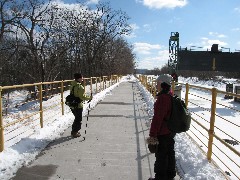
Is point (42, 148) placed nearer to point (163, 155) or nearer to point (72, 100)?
point (72, 100)

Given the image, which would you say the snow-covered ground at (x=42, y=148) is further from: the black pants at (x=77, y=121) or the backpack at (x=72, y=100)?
the backpack at (x=72, y=100)

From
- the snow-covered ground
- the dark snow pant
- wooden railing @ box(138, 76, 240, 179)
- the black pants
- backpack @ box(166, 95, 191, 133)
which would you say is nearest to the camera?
backpack @ box(166, 95, 191, 133)

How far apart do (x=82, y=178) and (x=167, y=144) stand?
1508 millimetres

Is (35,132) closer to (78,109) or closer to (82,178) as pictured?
(78,109)

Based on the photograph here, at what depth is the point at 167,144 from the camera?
4328mm

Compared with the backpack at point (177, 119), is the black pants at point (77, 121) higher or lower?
lower

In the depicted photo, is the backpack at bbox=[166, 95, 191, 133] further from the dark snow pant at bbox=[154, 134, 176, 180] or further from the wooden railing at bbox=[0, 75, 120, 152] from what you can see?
the wooden railing at bbox=[0, 75, 120, 152]

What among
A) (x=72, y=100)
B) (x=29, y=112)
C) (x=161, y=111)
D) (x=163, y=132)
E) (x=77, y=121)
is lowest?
(x=29, y=112)

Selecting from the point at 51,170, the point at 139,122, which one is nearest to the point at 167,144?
the point at 51,170

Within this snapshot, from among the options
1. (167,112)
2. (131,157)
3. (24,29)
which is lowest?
(131,157)

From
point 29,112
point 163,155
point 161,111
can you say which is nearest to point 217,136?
point 163,155

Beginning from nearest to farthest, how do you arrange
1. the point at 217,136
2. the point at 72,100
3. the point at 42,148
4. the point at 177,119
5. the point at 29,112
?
1. the point at 177,119
2. the point at 217,136
3. the point at 42,148
4. the point at 72,100
5. the point at 29,112

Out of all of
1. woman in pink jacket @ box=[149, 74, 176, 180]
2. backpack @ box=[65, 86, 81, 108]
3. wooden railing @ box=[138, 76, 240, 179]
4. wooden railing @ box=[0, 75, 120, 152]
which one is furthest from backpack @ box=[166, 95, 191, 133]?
backpack @ box=[65, 86, 81, 108]

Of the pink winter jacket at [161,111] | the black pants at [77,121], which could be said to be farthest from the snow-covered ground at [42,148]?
the pink winter jacket at [161,111]
